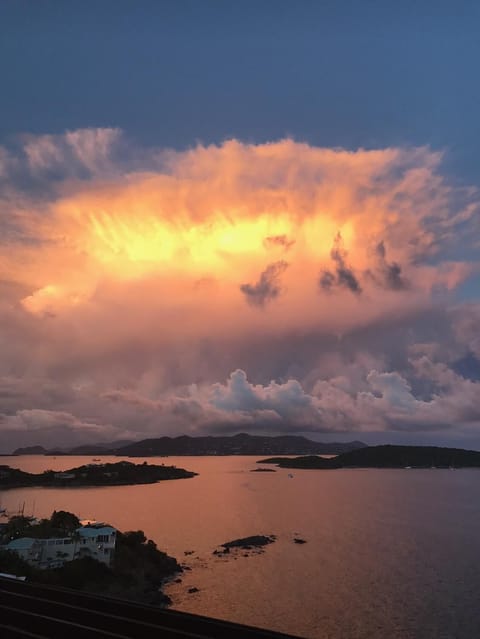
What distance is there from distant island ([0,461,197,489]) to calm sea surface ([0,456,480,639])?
1159 inches

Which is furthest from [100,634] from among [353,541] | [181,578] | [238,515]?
[238,515]

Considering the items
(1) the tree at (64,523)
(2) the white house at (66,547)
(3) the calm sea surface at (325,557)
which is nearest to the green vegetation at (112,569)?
(1) the tree at (64,523)

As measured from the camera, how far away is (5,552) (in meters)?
32.9

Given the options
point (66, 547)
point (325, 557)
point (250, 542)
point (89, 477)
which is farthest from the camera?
point (89, 477)

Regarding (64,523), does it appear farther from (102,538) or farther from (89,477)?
(89,477)

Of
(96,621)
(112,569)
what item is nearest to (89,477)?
(112,569)

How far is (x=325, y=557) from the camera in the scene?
51.0 metres

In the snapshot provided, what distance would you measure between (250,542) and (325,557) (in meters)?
10.0

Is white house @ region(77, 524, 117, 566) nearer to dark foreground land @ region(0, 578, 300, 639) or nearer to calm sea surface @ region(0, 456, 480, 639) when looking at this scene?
calm sea surface @ region(0, 456, 480, 639)

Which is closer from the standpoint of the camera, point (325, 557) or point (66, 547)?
point (66, 547)

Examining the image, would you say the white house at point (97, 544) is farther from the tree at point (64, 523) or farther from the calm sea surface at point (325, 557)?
the calm sea surface at point (325, 557)

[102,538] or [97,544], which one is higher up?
[102,538]

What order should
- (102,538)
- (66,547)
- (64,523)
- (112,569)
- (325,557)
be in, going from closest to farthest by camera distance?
(112,569)
(66,547)
(102,538)
(64,523)
(325,557)

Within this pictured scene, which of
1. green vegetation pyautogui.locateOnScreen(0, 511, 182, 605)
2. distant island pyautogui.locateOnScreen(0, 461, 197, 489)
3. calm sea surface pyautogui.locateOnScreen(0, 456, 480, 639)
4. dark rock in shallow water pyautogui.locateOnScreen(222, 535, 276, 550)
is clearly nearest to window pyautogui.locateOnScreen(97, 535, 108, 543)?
green vegetation pyautogui.locateOnScreen(0, 511, 182, 605)
